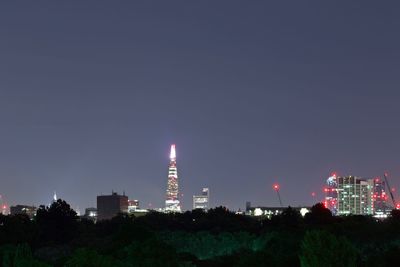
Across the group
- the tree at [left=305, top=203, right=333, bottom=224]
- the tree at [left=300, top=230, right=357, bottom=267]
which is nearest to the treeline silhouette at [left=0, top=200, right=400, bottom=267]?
the tree at [left=300, top=230, right=357, bottom=267]

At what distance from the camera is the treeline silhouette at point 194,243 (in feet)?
140

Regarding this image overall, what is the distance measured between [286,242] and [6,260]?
28.2 m

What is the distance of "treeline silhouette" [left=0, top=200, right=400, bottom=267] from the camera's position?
42812 mm

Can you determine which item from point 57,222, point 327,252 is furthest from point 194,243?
point 327,252

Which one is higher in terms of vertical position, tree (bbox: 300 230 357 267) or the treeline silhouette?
tree (bbox: 300 230 357 267)

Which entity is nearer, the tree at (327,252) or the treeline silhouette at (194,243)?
the tree at (327,252)

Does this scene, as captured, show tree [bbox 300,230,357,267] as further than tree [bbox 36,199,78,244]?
No

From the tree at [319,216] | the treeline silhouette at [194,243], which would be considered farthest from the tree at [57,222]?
the tree at [319,216]

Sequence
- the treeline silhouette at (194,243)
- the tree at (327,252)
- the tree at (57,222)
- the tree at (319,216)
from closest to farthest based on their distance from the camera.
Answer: the tree at (327,252) < the treeline silhouette at (194,243) < the tree at (57,222) < the tree at (319,216)

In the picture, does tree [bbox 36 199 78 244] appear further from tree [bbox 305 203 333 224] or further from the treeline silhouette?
tree [bbox 305 203 333 224]

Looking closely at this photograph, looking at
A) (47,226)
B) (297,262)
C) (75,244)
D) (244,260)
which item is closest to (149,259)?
(244,260)

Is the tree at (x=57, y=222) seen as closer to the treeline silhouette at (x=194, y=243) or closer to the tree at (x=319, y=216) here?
the treeline silhouette at (x=194, y=243)

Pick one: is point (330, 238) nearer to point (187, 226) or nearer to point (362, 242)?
point (362, 242)

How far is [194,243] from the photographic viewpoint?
106250 millimetres
